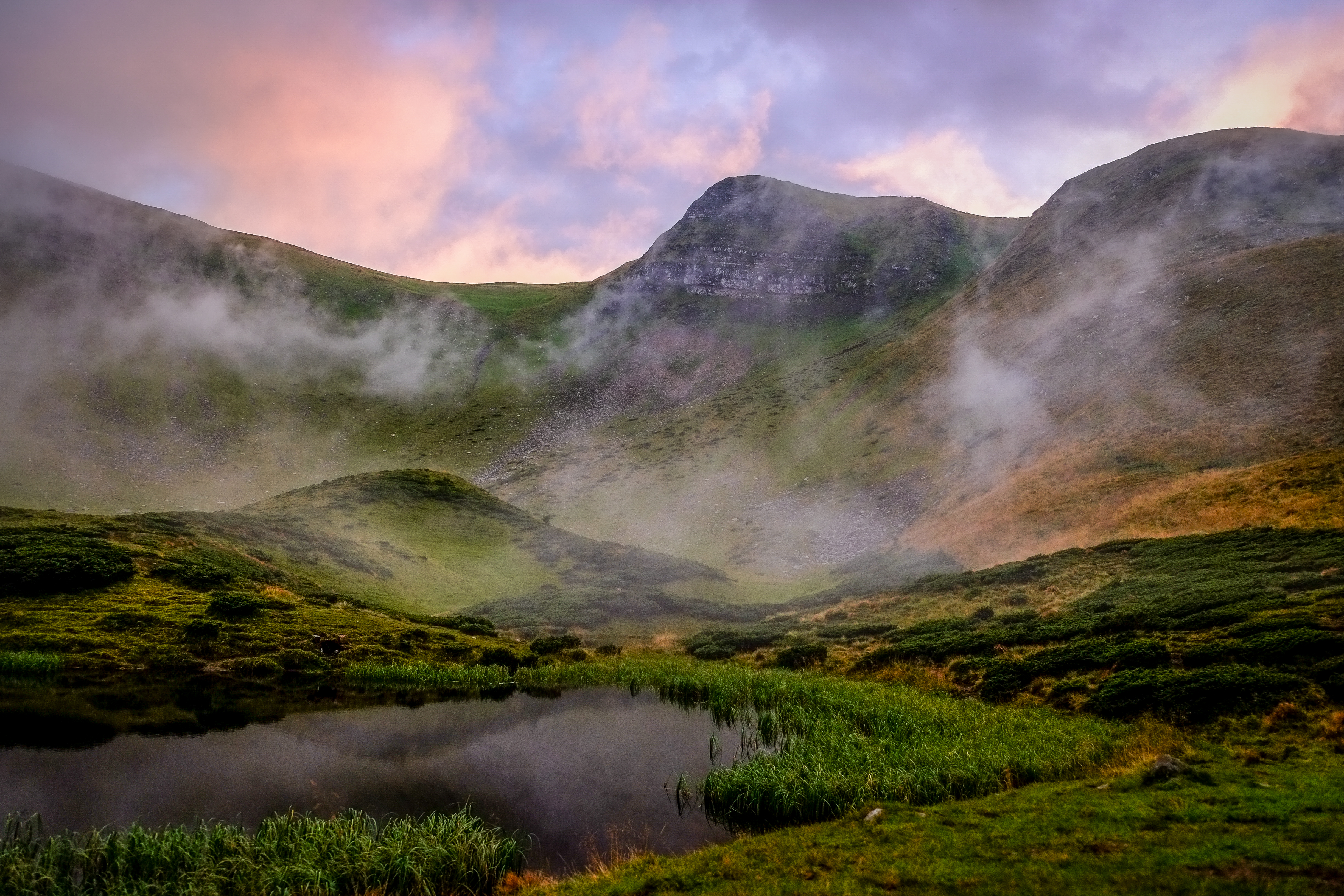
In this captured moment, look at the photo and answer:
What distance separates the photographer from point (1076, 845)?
38.4 ft

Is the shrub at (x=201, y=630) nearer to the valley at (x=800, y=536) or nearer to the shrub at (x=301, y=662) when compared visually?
the valley at (x=800, y=536)

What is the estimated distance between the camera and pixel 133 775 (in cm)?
1966

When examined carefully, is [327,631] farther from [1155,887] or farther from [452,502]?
[452,502]

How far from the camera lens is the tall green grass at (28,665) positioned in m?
30.9

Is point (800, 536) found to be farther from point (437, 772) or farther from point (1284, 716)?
point (437, 772)

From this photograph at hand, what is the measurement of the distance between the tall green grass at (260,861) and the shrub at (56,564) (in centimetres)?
3454

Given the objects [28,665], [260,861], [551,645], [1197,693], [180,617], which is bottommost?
[551,645]

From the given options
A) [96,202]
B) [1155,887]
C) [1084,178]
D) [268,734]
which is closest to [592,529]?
[268,734]

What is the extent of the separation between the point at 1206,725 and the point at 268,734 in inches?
1272

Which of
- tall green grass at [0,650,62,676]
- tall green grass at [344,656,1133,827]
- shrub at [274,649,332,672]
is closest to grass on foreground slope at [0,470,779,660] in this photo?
shrub at [274,649,332,672]

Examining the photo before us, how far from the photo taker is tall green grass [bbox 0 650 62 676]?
3091 centimetres

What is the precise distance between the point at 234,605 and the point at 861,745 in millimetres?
40140

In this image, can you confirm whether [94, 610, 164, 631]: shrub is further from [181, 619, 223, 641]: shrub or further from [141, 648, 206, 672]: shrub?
[141, 648, 206, 672]: shrub

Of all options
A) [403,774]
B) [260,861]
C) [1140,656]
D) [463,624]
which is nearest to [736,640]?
[463,624]
